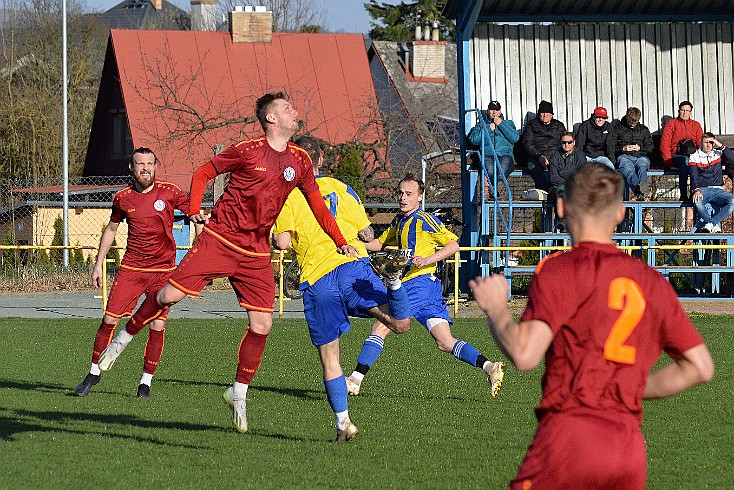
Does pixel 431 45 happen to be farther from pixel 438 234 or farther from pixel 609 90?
pixel 438 234

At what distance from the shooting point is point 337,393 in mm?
7297

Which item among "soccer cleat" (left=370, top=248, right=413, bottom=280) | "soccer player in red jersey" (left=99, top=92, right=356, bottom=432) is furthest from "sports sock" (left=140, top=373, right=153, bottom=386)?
"soccer cleat" (left=370, top=248, right=413, bottom=280)

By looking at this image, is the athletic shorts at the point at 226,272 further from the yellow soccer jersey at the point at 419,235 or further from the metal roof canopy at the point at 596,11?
the metal roof canopy at the point at 596,11

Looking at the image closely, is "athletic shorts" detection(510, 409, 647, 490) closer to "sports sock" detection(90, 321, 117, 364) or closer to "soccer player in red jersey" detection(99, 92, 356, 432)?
"soccer player in red jersey" detection(99, 92, 356, 432)

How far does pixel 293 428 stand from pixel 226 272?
3.90 feet

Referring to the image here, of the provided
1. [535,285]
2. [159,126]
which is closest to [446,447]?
[535,285]

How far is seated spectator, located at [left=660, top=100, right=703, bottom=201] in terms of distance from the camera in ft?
66.4

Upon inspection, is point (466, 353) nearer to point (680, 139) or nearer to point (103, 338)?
point (103, 338)

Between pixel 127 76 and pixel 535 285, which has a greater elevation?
pixel 127 76

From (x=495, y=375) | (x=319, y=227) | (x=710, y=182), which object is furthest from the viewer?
(x=710, y=182)

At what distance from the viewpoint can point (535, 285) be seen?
3682mm

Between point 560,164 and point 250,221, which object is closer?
point 250,221

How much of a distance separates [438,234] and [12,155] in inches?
1307

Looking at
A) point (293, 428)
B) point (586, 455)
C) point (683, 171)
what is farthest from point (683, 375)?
point (683, 171)
